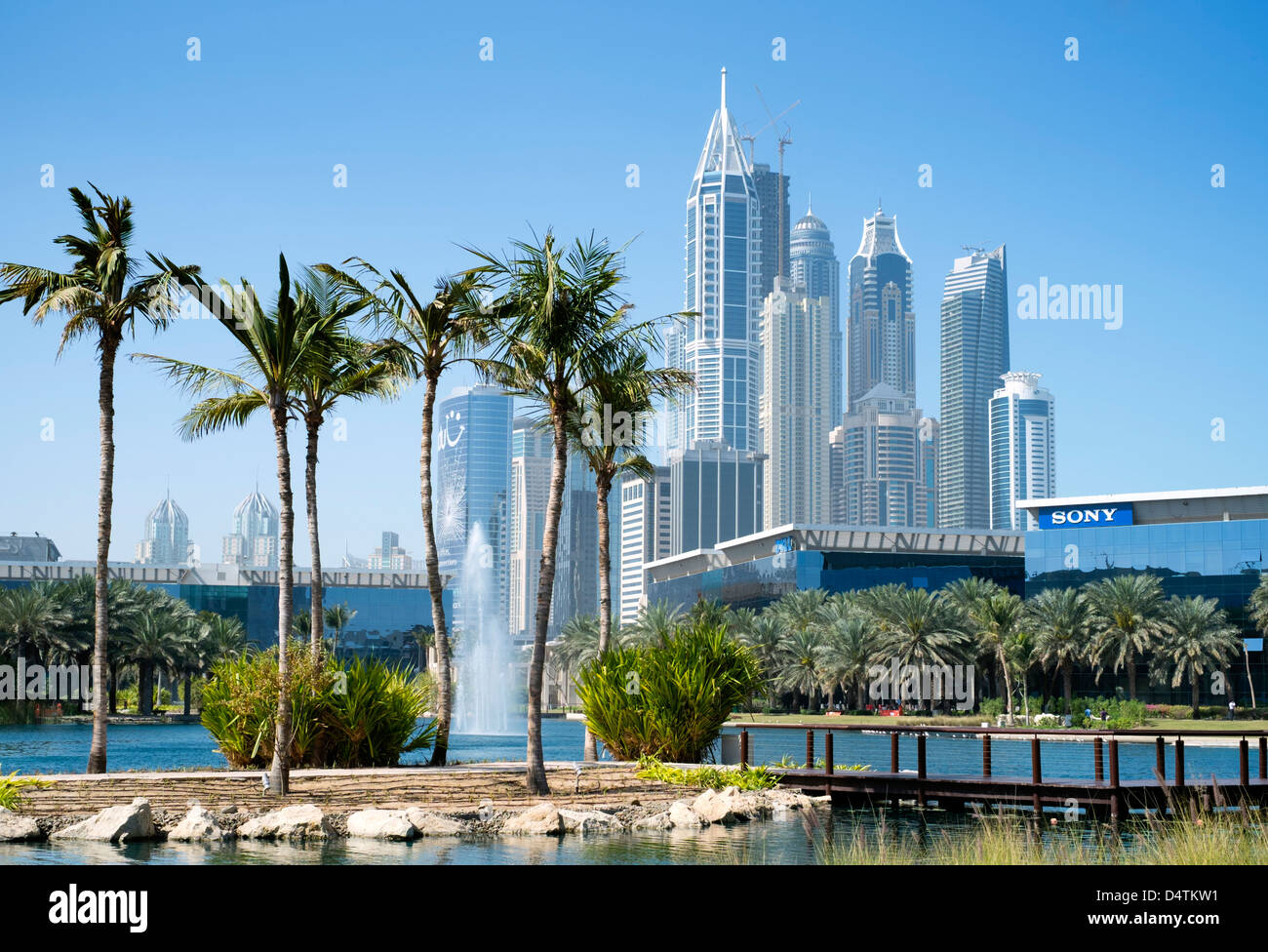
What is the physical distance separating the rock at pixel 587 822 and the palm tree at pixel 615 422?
7841 millimetres

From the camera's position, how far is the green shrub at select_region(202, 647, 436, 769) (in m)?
24.9

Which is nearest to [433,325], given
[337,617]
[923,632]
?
[923,632]

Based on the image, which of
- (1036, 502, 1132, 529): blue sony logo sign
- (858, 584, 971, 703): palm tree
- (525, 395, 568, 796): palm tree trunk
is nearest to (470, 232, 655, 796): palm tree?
(525, 395, 568, 796): palm tree trunk

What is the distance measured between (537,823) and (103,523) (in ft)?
36.4

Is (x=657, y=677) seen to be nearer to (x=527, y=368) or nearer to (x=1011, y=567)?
(x=527, y=368)

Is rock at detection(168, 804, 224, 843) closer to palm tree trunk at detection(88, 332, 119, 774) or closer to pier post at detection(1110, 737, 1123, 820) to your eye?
palm tree trunk at detection(88, 332, 119, 774)

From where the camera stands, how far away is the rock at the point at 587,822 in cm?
2039

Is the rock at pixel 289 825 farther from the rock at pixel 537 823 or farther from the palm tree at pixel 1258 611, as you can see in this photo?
the palm tree at pixel 1258 611

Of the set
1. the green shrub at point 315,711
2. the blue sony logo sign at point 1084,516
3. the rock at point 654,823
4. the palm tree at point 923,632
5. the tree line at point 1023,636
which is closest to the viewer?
the rock at point 654,823

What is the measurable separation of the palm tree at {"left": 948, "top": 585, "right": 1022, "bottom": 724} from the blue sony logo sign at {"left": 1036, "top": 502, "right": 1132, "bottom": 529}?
16.7 m

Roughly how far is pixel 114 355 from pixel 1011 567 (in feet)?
370

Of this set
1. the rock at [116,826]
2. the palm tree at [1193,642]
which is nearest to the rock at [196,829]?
the rock at [116,826]

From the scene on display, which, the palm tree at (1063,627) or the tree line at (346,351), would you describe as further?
the palm tree at (1063,627)

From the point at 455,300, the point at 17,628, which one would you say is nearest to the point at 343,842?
the point at 455,300
